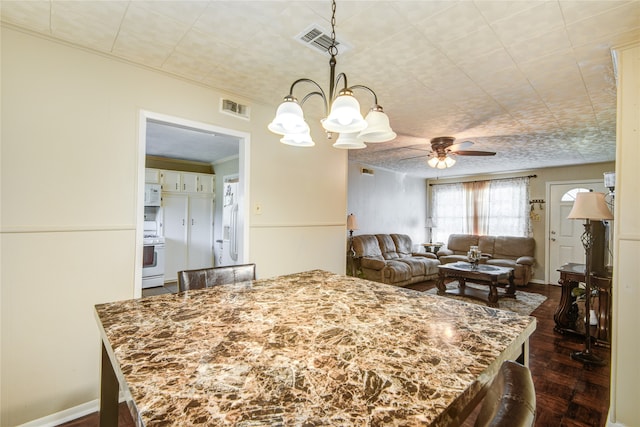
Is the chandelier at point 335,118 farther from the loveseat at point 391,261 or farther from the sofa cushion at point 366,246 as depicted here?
the sofa cushion at point 366,246

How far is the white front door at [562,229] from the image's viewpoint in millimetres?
5550

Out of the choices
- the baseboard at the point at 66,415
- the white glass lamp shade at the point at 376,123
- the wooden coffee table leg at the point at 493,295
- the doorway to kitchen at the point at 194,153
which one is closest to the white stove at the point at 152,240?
the doorway to kitchen at the point at 194,153

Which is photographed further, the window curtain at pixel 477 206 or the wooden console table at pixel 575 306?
the window curtain at pixel 477 206

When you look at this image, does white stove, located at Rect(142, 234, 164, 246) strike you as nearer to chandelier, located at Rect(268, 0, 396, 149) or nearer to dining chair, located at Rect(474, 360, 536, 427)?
chandelier, located at Rect(268, 0, 396, 149)

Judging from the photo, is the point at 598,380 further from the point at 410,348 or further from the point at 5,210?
the point at 5,210

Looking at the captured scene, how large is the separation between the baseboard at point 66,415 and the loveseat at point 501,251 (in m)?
5.69

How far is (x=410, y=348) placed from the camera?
88 cm

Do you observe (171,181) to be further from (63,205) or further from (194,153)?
(63,205)

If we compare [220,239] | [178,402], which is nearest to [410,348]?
[178,402]

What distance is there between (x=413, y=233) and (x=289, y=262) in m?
5.24

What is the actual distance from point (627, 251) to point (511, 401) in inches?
75.7

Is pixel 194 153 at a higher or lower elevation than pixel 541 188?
higher

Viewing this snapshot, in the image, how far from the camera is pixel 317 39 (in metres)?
1.78

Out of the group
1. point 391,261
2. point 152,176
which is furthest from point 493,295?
point 152,176
